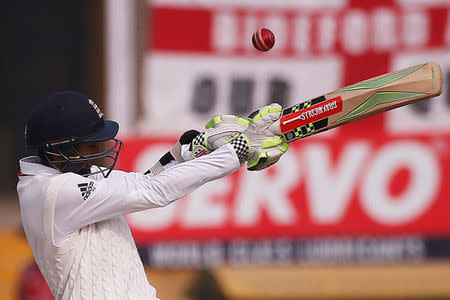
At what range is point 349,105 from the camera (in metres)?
2.62

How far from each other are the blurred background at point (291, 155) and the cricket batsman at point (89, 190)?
8.89ft

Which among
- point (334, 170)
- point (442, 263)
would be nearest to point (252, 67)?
point (334, 170)

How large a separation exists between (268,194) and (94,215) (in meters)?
2.95

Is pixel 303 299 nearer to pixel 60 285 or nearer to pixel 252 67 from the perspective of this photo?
pixel 252 67

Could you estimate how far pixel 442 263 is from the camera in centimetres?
549

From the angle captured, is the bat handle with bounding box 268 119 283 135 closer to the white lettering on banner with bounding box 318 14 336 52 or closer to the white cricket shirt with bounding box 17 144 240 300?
the white cricket shirt with bounding box 17 144 240 300

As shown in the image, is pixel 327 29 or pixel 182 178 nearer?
pixel 182 178

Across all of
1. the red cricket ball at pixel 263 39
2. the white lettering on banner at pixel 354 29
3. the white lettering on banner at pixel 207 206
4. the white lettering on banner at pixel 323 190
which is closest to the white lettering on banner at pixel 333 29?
the white lettering on banner at pixel 354 29

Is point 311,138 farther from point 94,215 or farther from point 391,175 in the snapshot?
point 94,215

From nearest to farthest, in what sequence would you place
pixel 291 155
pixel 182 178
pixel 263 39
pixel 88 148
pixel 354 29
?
1. pixel 182 178
2. pixel 88 148
3. pixel 263 39
4. pixel 291 155
5. pixel 354 29

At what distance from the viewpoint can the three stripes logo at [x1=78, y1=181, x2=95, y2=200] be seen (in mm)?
2447

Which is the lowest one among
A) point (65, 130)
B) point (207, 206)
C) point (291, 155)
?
point (207, 206)

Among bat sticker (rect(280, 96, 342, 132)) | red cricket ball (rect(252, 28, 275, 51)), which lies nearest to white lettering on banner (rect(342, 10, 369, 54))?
red cricket ball (rect(252, 28, 275, 51))

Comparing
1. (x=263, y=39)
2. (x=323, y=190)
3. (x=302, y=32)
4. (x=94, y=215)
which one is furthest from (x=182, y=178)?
(x=302, y=32)
